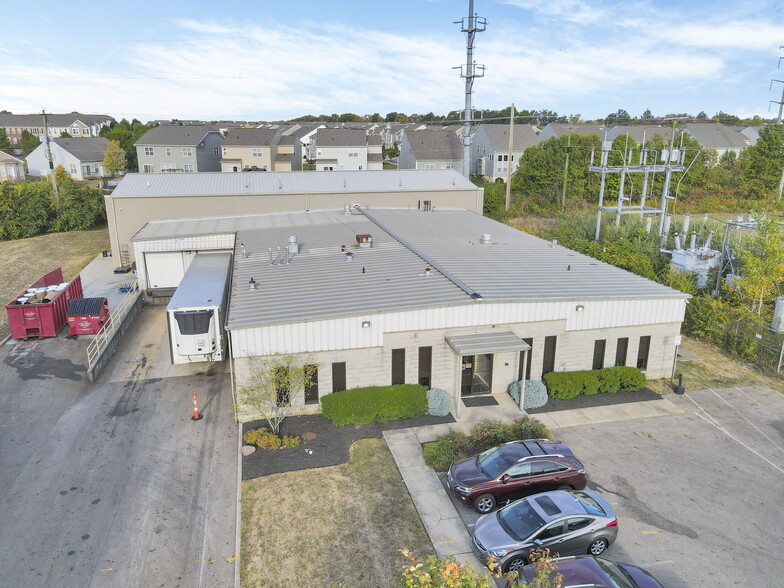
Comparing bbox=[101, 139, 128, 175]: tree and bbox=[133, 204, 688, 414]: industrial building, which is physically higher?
bbox=[101, 139, 128, 175]: tree

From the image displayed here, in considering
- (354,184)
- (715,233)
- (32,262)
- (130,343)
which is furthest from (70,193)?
(715,233)

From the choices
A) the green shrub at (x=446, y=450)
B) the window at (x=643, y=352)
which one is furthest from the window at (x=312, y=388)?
the window at (x=643, y=352)

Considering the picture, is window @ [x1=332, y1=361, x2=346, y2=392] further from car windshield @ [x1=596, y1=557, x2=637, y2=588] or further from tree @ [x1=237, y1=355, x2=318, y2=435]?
car windshield @ [x1=596, y1=557, x2=637, y2=588]

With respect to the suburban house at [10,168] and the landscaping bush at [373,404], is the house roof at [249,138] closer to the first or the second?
the suburban house at [10,168]

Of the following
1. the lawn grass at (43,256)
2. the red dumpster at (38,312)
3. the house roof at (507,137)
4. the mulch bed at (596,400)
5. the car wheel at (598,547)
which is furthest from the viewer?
the house roof at (507,137)

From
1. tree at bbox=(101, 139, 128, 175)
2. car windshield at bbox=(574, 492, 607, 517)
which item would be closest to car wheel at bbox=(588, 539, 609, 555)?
car windshield at bbox=(574, 492, 607, 517)

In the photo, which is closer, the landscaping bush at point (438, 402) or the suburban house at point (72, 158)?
the landscaping bush at point (438, 402)
